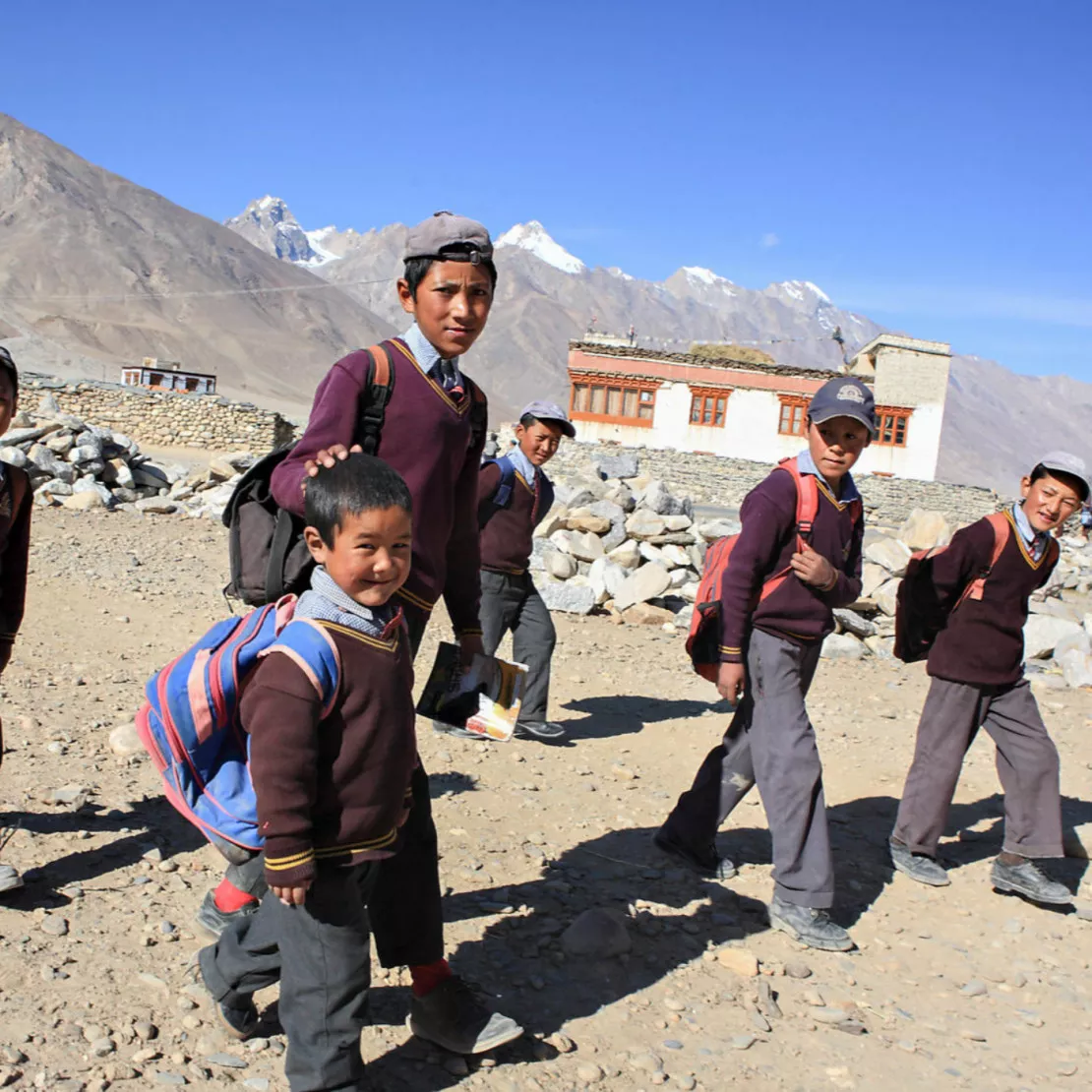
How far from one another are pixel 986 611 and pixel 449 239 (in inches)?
110

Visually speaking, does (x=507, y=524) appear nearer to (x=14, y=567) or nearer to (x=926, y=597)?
(x=926, y=597)

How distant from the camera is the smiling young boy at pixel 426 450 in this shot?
2604mm

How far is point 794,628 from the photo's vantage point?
12.2ft

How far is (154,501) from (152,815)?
34.1 feet

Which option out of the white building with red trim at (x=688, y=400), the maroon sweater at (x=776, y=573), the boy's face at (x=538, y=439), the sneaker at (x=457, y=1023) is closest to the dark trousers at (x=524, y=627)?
the boy's face at (x=538, y=439)

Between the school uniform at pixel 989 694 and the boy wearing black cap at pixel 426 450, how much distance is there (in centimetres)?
240

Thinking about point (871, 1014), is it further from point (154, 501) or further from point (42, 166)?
point (42, 166)

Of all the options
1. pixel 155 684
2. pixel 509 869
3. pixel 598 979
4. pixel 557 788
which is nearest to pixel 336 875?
pixel 155 684

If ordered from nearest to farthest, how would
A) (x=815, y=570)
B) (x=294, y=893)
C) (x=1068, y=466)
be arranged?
(x=294, y=893) → (x=815, y=570) → (x=1068, y=466)

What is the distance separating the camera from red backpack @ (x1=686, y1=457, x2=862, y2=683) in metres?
3.71

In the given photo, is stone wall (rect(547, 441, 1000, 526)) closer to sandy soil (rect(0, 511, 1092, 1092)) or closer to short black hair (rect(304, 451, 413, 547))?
sandy soil (rect(0, 511, 1092, 1092))

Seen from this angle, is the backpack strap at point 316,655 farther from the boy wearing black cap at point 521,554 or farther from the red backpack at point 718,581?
the boy wearing black cap at point 521,554

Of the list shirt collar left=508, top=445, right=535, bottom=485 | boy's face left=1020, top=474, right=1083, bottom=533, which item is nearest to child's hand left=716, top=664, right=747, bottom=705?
boy's face left=1020, top=474, right=1083, bottom=533

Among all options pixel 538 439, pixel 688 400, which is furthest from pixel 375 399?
pixel 688 400
